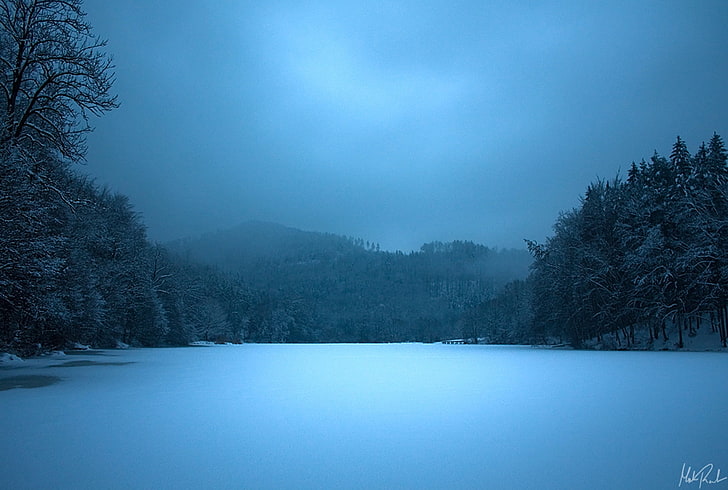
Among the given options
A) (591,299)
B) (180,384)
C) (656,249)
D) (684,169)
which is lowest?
(180,384)

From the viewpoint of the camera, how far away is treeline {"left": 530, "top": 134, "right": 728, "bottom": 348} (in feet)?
101

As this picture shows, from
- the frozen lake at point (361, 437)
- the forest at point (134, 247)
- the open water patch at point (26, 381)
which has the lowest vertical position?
the open water patch at point (26, 381)

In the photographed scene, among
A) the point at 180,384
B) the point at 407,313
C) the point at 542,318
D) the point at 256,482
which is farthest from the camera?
the point at 407,313

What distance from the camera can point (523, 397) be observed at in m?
9.66

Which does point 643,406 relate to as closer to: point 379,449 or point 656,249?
point 379,449

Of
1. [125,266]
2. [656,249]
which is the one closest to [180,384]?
[125,266]

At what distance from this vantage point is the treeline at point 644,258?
3068 cm

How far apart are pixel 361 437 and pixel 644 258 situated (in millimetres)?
33138

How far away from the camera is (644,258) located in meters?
32.3

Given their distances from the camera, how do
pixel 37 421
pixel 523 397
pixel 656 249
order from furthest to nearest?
1. pixel 656 249
2. pixel 523 397
3. pixel 37 421

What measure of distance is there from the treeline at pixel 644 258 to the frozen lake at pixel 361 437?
80.1ft

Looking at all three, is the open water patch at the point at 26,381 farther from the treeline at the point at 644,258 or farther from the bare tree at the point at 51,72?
the treeline at the point at 644,258

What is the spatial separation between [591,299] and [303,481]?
1571 inches

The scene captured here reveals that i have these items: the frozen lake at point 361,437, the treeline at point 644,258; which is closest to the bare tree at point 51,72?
the frozen lake at point 361,437
